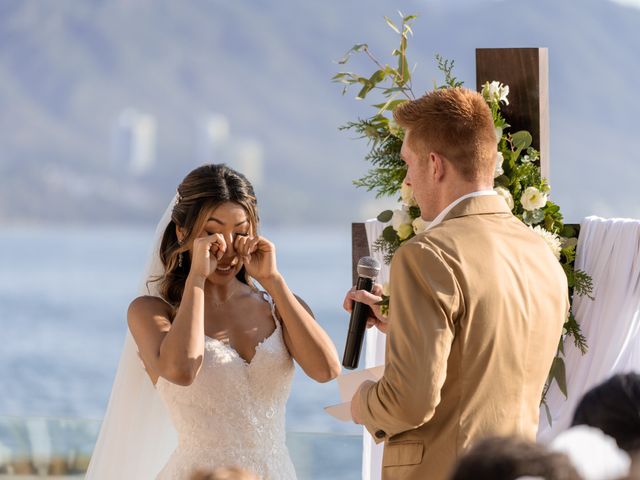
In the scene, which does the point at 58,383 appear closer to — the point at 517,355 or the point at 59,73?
the point at 59,73

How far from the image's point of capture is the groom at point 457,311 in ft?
8.85

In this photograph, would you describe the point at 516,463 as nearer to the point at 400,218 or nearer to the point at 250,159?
the point at 400,218

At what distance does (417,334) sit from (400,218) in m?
1.52

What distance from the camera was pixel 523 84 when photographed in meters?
4.39

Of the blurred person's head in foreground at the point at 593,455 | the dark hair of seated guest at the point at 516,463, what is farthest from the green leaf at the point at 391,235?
the dark hair of seated guest at the point at 516,463

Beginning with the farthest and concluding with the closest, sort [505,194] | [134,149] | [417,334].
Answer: [134,149]
[505,194]
[417,334]

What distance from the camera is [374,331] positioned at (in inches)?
189

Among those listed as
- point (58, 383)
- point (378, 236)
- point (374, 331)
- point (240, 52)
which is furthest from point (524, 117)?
point (240, 52)

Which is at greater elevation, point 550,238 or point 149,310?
point 550,238

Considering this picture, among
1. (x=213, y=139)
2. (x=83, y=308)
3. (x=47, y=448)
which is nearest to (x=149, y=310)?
(x=47, y=448)

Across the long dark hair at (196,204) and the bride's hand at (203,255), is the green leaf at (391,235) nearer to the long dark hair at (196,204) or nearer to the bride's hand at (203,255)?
the long dark hair at (196,204)

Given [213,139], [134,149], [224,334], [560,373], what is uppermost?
[224,334]

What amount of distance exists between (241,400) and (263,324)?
299 mm

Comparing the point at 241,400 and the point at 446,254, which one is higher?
the point at 446,254
